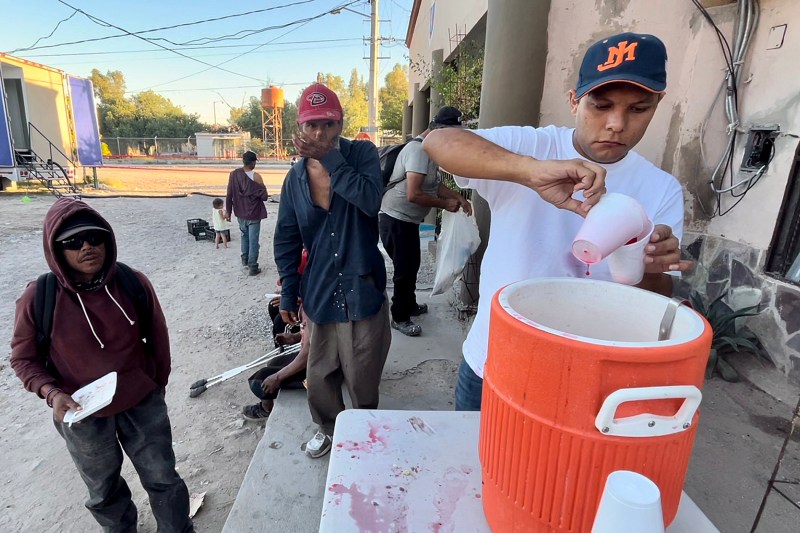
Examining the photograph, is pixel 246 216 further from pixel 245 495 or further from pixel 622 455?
pixel 622 455

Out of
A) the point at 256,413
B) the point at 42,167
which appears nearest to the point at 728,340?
the point at 256,413

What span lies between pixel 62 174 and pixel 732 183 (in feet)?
59.3

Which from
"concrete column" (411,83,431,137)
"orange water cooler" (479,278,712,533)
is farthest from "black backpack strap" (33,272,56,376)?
"concrete column" (411,83,431,137)

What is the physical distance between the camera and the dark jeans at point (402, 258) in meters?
4.15

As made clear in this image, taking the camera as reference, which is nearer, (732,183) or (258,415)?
(732,183)

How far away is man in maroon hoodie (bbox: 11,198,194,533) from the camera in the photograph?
75.4 inches

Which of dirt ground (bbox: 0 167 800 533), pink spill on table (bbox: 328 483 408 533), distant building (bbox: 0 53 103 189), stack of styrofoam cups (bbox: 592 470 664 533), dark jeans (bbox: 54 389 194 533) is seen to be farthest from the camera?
distant building (bbox: 0 53 103 189)

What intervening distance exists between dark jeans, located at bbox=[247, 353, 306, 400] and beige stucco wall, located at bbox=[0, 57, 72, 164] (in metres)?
14.8

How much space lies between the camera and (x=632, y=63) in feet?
3.62

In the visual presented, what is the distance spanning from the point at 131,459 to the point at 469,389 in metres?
1.72

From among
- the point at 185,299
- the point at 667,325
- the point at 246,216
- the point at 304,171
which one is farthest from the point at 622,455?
the point at 246,216

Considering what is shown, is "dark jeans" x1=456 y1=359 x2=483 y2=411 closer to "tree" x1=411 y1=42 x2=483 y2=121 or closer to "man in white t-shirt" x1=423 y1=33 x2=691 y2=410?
"man in white t-shirt" x1=423 y1=33 x2=691 y2=410

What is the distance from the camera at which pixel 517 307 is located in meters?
0.92

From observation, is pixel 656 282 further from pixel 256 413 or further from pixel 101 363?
→ pixel 256 413
